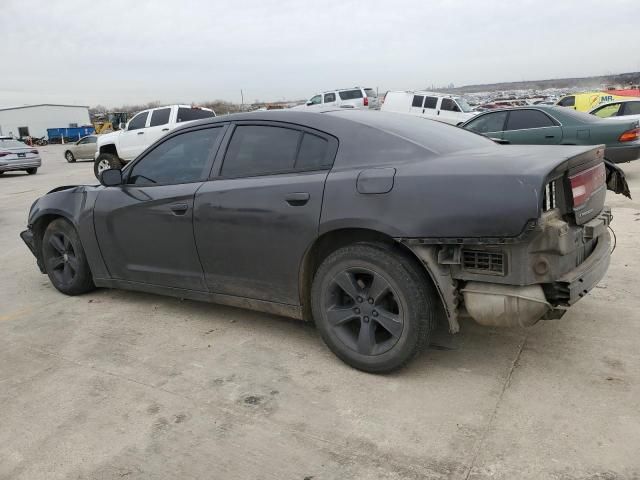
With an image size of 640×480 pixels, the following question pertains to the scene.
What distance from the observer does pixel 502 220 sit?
2604 millimetres

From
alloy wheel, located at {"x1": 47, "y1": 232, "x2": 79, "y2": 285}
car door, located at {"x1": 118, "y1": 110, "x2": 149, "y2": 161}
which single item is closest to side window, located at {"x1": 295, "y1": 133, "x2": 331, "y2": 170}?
alloy wheel, located at {"x1": 47, "y1": 232, "x2": 79, "y2": 285}

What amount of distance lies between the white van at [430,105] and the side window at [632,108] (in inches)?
307

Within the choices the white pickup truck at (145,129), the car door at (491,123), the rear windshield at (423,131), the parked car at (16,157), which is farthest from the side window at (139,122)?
the rear windshield at (423,131)

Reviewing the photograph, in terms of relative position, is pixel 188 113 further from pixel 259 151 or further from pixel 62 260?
pixel 259 151

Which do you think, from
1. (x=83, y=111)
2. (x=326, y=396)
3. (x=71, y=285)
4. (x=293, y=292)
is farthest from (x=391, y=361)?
(x=83, y=111)

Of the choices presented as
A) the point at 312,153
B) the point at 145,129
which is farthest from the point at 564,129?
the point at 145,129

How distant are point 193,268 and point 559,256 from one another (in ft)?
7.95

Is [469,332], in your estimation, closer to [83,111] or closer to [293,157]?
[293,157]

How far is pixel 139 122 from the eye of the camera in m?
15.6

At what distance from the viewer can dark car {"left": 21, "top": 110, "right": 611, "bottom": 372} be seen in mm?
2723

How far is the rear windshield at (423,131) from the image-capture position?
3.28 m

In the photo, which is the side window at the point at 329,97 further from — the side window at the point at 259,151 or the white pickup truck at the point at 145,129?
the side window at the point at 259,151

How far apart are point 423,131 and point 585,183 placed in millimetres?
1010

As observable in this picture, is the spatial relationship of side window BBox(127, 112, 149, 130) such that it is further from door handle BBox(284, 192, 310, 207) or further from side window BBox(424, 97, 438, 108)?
door handle BBox(284, 192, 310, 207)
